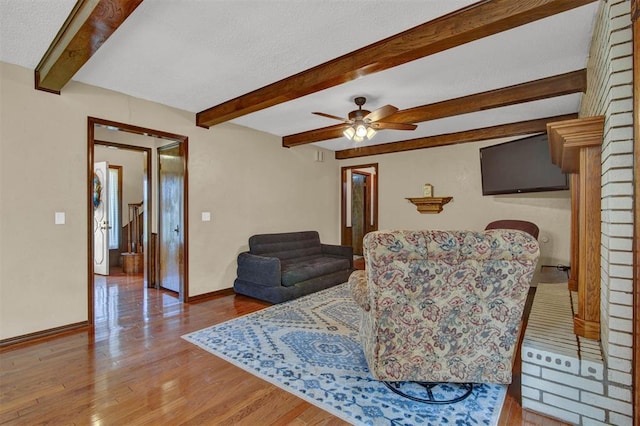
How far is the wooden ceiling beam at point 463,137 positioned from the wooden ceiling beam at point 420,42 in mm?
3014

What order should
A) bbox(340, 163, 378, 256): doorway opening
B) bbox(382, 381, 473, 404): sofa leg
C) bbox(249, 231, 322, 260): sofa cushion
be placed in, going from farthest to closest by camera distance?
bbox(340, 163, 378, 256): doorway opening
bbox(249, 231, 322, 260): sofa cushion
bbox(382, 381, 473, 404): sofa leg

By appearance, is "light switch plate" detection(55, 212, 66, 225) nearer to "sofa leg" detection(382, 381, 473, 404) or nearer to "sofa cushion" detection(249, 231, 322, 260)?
"sofa cushion" detection(249, 231, 322, 260)

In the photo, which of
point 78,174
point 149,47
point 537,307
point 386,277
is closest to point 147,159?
point 78,174

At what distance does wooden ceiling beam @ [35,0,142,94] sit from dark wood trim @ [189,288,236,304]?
271cm

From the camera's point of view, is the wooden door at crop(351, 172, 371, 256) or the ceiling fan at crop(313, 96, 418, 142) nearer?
the ceiling fan at crop(313, 96, 418, 142)

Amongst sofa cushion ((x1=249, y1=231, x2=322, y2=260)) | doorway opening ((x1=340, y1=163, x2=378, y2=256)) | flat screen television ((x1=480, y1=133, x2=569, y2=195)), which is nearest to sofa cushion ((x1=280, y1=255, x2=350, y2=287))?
sofa cushion ((x1=249, y1=231, x2=322, y2=260))

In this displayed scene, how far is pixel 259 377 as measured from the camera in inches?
86.9

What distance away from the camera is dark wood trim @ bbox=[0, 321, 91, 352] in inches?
105

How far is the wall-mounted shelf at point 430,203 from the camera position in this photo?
17.4 feet

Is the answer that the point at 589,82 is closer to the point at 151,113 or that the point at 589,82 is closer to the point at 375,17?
the point at 375,17

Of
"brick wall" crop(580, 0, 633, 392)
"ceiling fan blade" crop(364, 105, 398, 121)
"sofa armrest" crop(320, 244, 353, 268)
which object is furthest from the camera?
"sofa armrest" crop(320, 244, 353, 268)

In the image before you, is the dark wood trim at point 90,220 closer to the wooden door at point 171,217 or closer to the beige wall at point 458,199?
the wooden door at point 171,217

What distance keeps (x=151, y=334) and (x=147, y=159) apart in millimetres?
2866

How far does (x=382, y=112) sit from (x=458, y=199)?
2.78 m
